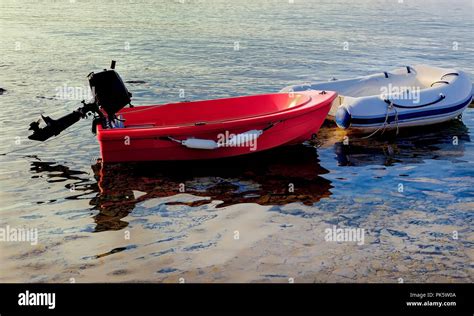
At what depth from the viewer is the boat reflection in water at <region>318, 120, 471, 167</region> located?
410 inches

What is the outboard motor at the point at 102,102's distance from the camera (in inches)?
370

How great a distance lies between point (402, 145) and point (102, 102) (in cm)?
Result: 565

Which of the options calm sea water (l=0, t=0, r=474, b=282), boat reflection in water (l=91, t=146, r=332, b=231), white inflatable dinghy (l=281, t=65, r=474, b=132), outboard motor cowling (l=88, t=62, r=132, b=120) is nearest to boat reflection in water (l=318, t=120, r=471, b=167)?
calm sea water (l=0, t=0, r=474, b=282)

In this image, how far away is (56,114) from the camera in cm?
1302

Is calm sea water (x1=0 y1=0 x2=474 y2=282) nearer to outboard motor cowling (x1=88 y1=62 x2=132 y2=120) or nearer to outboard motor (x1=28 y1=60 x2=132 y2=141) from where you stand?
outboard motor (x1=28 y1=60 x2=132 y2=141)

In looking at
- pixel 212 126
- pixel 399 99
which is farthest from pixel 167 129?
pixel 399 99

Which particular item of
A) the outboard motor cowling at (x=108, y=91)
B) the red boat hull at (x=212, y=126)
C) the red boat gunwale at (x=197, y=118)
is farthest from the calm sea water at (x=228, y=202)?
the outboard motor cowling at (x=108, y=91)

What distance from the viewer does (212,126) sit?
9.53m

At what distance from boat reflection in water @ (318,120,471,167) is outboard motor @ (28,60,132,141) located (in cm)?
391

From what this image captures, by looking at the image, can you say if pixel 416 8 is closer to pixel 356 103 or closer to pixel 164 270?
pixel 356 103

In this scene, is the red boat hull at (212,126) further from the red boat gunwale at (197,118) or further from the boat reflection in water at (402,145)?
the boat reflection in water at (402,145)

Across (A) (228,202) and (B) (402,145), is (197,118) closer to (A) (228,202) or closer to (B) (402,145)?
(A) (228,202)

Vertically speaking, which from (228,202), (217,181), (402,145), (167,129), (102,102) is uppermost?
(102,102)

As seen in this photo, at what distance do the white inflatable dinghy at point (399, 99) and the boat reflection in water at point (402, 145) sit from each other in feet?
0.69
